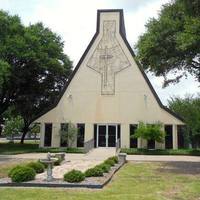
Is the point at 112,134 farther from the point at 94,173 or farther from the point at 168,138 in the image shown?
the point at 94,173

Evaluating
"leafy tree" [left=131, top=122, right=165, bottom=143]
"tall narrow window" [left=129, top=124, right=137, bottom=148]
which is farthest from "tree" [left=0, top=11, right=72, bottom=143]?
"leafy tree" [left=131, top=122, right=165, bottom=143]

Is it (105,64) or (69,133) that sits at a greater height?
(105,64)

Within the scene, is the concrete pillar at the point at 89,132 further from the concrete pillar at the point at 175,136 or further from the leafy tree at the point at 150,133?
the concrete pillar at the point at 175,136

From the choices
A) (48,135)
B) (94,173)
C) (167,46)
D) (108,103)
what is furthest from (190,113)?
(94,173)

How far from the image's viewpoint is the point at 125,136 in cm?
3941

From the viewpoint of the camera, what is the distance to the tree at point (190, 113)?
38.6 metres

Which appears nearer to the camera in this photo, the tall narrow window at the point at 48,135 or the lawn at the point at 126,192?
the lawn at the point at 126,192

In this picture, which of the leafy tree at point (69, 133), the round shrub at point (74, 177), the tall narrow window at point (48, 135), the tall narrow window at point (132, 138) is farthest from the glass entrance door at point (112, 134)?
the round shrub at point (74, 177)

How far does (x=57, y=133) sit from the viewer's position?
132 feet

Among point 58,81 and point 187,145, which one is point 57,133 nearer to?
point 58,81

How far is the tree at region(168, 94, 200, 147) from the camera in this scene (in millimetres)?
38625

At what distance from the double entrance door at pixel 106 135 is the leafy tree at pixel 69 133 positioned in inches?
100

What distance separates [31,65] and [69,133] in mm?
8931

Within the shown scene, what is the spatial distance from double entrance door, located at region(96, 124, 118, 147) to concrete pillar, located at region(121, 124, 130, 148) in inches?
30.1
